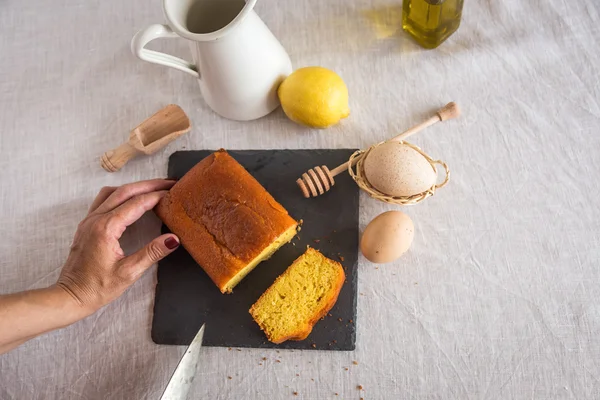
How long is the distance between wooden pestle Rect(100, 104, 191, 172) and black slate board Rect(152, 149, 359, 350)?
0.68 feet

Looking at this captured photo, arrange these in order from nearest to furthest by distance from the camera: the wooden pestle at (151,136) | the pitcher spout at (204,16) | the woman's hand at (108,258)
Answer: the pitcher spout at (204,16) → the woman's hand at (108,258) → the wooden pestle at (151,136)

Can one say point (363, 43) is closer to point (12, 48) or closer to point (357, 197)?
point (357, 197)

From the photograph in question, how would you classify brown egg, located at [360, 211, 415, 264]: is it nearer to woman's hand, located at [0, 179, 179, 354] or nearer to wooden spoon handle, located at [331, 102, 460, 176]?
wooden spoon handle, located at [331, 102, 460, 176]

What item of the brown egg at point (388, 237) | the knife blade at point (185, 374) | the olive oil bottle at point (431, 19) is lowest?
the knife blade at point (185, 374)

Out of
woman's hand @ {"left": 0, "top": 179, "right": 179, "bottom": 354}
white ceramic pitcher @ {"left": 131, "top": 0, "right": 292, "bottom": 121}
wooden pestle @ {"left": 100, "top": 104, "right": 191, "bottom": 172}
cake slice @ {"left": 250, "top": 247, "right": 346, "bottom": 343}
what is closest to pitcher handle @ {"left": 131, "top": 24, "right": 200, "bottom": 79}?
white ceramic pitcher @ {"left": 131, "top": 0, "right": 292, "bottom": 121}

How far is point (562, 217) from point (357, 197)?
47 cm

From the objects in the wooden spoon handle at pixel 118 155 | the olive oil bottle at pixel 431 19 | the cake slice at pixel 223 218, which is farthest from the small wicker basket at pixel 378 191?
the wooden spoon handle at pixel 118 155

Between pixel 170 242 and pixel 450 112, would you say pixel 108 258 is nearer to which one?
pixel 170 242

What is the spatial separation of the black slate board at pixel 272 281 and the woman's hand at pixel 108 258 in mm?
86

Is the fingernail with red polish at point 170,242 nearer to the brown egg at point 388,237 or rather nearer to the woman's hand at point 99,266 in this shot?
the woman's hand at point 99,266

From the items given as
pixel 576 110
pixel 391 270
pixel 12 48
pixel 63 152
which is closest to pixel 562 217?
pixel 576 110

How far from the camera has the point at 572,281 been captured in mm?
1256

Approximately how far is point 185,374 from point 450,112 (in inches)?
33.3

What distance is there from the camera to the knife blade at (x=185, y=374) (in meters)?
1.19
